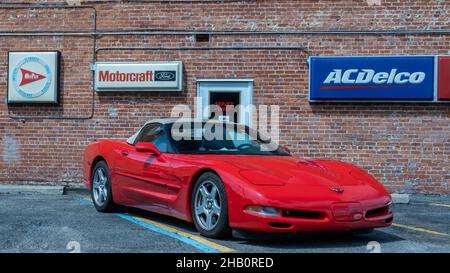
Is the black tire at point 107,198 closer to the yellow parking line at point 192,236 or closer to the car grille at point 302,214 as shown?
the yellow parking line at point 192,236

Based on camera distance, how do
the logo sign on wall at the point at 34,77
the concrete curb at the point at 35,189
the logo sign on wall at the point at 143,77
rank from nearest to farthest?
the concrete curb at the point at 35,189 < the logo sign on wall at the point at 143,77 < the logo sign on wall at the point at 34,77

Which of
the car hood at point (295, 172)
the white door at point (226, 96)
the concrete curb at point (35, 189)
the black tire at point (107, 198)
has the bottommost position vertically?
the concrete curb at point (35, 189)

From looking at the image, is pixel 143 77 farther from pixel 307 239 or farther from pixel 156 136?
pixel 307 239

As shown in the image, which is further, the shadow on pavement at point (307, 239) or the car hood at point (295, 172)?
the car hood at point (295, 172)

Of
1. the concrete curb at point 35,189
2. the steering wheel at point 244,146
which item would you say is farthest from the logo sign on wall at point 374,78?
the concrete curb at point 35,189

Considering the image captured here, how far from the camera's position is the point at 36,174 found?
11.5 meters

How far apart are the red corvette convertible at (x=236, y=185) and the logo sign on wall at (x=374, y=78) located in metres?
4.25

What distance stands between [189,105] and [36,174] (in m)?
3.26

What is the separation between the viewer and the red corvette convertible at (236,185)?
511 centimetres

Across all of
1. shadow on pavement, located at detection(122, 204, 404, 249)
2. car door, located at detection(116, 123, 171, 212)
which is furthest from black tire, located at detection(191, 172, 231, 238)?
car door, located at detection(116, 123, 171, 212)

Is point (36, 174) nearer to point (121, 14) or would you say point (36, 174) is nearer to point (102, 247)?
point (121, 14)

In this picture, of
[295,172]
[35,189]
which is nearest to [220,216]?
[295,172]

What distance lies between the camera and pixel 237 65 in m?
11.2
